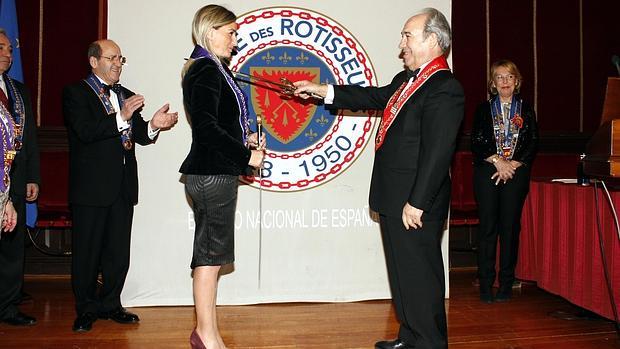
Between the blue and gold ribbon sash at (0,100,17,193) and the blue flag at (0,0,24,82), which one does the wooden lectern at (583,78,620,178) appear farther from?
the blue flag at (0,0,24,82)

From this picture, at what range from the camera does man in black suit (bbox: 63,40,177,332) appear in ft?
11.0

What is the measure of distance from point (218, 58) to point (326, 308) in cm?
183

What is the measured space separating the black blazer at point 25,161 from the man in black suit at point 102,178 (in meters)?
0.32

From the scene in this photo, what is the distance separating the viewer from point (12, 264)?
3.54 m

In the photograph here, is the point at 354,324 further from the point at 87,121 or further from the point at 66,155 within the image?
the point at 66,155

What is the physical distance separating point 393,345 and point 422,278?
1.67 feet

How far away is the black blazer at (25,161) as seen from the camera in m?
3.48

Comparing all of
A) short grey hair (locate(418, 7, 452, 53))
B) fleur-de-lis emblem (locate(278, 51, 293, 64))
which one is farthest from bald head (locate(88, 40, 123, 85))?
short grey hair (locate(418, 7, 452, 53))

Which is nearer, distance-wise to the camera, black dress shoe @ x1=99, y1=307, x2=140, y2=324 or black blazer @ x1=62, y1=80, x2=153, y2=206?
black blazer @ x1=62, y1=80, x2=153, y2=206

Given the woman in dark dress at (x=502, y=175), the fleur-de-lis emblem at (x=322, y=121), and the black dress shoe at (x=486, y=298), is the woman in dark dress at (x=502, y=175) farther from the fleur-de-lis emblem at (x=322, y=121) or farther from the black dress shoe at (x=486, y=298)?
the fleur-de-lis emblem at (x=322, y=121)

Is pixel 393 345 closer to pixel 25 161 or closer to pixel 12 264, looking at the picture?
pixel 12 264

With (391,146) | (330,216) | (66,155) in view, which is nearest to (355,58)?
(330,216)

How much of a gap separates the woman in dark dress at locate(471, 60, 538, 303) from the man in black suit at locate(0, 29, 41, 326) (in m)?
2.83

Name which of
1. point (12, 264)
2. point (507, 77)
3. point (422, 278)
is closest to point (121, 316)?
point (12, 264)
